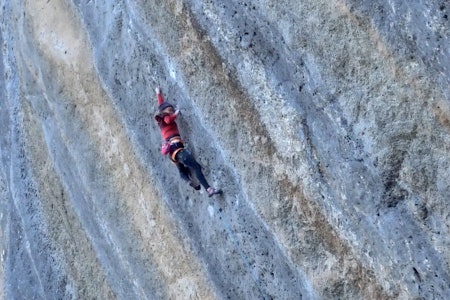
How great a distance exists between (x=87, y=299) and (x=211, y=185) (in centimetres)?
167

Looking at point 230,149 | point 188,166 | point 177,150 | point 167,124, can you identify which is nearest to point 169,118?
point 167,124

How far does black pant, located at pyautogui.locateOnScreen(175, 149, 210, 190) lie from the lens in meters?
5.20

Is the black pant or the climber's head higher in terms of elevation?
the climber's head

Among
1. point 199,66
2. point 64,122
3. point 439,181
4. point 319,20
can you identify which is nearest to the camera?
point 439,181

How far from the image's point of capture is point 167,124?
5.27 metres

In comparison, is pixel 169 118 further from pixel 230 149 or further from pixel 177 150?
pixel 230 149

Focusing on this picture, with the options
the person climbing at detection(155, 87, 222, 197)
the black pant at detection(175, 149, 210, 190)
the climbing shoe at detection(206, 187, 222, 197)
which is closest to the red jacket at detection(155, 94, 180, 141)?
the person climbing at detection(155, 87, 222, 197)

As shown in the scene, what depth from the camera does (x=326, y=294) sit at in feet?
15.6

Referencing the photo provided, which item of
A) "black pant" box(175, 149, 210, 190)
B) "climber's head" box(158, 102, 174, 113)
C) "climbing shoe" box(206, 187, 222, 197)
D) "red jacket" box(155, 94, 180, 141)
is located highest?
"climber's head" box(158, 102, 174, 113)

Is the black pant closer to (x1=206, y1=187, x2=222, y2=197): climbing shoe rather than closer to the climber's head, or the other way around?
(x1=206, y1=187, x2=222, y2=197): climbing shoe

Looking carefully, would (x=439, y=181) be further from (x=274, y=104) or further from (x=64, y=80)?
(x=64, y=80)

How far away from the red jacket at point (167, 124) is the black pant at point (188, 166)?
5.7 inches

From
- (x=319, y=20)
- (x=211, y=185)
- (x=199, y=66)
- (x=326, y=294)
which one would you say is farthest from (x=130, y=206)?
(x=319, y=20)

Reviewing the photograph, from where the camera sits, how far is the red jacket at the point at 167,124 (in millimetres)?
5258
